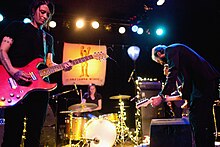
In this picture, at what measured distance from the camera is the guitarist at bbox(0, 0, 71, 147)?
229 centimetres

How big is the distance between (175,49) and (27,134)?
1.88 meters

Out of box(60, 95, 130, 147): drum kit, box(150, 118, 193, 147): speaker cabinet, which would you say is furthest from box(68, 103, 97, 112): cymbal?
box(150, 118, 193, 147): speaker cabinet

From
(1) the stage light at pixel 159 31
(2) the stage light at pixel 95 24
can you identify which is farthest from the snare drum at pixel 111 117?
(1) the stage light at pixel 159 31

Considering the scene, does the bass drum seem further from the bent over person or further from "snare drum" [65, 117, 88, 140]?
the bent over person

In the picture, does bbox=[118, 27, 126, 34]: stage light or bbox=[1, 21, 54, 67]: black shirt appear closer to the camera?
bbox=[1, 21, 54, 67]: black shirt

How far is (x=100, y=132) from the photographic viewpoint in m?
6.22

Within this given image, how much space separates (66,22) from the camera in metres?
7.59

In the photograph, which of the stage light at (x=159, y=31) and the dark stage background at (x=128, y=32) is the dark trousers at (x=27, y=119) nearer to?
the dark stage background at (x=128, y=32)

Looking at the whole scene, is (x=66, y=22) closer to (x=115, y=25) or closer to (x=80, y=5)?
(x=80, y=5)

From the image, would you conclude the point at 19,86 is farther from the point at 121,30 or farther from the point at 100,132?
the point at 121,30

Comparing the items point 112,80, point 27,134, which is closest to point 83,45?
point 112,80

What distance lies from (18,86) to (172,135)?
2.04 m

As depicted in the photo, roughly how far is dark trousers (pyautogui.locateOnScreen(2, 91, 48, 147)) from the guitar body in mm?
50

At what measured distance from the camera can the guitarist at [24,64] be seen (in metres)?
2.29
